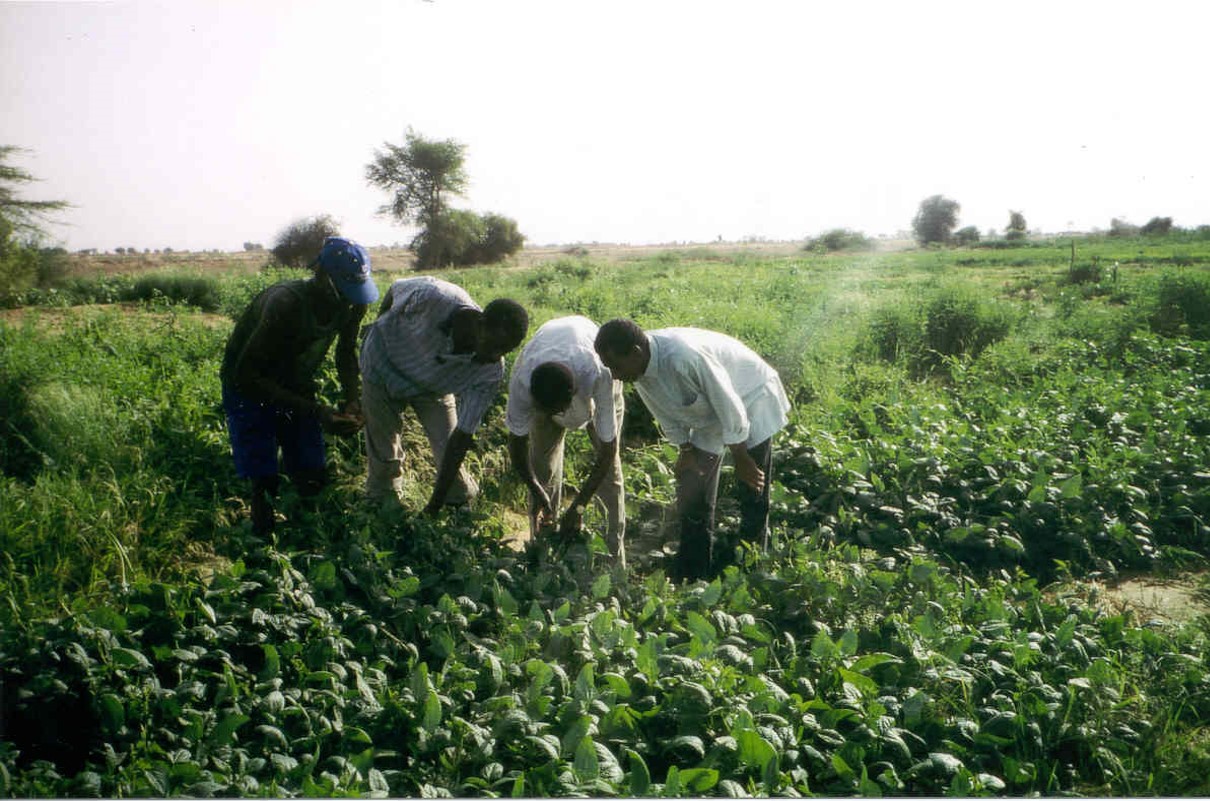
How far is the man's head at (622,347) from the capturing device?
2.96m

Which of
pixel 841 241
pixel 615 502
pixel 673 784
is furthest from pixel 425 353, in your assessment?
pixel 841 241

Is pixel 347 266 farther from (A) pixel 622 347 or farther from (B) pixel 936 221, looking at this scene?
(B) pixel 936 221

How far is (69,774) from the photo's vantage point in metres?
2.00

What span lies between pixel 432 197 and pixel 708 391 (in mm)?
9637

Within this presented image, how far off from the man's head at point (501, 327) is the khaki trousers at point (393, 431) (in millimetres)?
698

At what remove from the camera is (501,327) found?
3133mm

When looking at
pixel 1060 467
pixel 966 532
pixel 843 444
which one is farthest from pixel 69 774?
pixel 1060 467

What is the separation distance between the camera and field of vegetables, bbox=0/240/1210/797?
6.63 ft

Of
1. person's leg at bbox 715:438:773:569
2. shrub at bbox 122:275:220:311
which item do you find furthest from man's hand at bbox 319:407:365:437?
shrub at bbox 122:275:220:311

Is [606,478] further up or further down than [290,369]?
further down

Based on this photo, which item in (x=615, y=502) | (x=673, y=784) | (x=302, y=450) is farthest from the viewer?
(x=615, y=502)

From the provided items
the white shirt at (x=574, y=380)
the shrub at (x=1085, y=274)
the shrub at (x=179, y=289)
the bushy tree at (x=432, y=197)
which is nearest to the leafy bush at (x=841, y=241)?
the shrub at (x=1085, y=274)

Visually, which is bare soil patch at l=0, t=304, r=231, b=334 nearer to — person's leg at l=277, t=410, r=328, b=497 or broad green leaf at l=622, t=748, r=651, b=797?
person's leg at l=277, t=410, r=328, b=497

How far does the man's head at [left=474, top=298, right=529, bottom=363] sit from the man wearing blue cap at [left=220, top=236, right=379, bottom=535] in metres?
0.58
